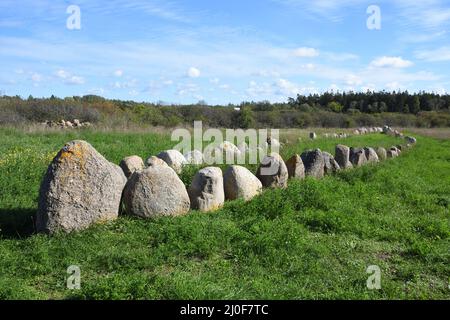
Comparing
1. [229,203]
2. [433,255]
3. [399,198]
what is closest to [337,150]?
[399,198]

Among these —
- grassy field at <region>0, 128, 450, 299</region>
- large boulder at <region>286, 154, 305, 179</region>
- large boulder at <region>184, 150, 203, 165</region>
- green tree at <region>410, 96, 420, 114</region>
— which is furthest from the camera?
green tree at <region>410, 96, 420, 114</region>

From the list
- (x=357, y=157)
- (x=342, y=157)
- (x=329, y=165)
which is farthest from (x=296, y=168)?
(x=357, y=157)

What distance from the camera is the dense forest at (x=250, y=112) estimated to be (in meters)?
29.4

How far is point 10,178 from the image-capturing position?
9781mm

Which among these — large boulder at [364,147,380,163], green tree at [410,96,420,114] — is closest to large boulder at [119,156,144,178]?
large boulder at [364,147,380,163]

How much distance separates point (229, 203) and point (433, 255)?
355 cm

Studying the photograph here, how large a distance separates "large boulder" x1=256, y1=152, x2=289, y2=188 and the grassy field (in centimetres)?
60

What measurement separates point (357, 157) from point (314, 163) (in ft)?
14.1

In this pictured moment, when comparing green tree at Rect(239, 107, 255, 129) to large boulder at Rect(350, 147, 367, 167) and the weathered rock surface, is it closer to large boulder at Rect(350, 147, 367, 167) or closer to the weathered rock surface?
the weathered rock surface

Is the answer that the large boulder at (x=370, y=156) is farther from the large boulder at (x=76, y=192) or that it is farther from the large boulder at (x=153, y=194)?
the large boulder at (x=76, y=192)

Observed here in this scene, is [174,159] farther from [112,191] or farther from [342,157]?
[342,157]

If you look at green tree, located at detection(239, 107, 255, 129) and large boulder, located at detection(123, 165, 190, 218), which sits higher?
green tree, located at detection(239, 107, 255, 129)

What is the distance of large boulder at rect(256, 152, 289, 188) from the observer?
33.4 ft

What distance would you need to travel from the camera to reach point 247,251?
6406 mm
